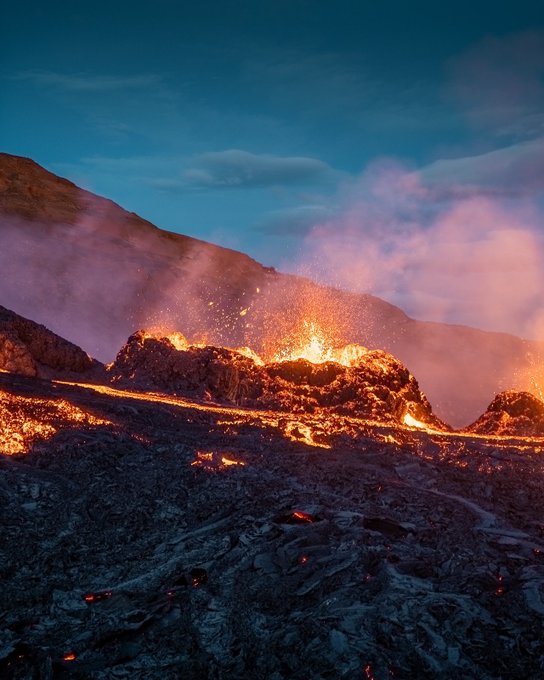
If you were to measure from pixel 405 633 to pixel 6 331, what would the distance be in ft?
40.3

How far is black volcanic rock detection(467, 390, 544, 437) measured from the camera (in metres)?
14.6

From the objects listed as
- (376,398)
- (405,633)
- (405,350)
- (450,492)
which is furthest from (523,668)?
(405,350)

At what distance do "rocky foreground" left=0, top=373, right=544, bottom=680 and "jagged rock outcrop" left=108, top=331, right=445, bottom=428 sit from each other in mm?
4626

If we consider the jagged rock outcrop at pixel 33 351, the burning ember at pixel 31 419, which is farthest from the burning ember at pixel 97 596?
the jagged rock outcrop at pixel 33 351

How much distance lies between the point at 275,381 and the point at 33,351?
5836mm

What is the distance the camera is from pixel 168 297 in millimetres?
34562

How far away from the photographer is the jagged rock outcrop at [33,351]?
565 inches

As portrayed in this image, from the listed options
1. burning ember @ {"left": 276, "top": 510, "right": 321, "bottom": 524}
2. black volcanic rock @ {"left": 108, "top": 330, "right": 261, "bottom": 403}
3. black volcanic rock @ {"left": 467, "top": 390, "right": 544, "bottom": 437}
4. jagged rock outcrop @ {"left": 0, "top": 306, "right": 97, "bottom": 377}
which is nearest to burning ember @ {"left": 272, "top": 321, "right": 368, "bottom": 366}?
black volcanic rock @ {"left": 108, "top": 330, "right": 261, "bottom": 403}

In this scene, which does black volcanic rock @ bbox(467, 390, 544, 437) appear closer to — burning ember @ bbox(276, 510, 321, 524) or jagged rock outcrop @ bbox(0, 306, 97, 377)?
burning ember @ bbox(276, 510, 321, 524)

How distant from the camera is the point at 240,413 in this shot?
13.1m

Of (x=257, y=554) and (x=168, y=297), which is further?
(x=168, y=297)

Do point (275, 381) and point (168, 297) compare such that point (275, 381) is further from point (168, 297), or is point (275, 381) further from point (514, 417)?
point (168, 297)

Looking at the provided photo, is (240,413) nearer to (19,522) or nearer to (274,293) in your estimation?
(19,522)

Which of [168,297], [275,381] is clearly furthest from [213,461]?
[168,297]
